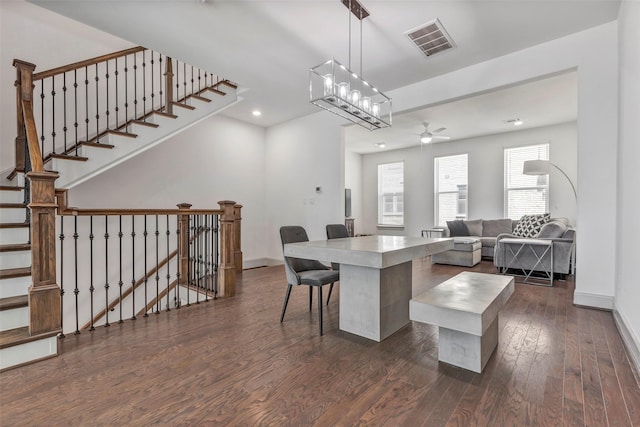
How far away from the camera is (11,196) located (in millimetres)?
3129

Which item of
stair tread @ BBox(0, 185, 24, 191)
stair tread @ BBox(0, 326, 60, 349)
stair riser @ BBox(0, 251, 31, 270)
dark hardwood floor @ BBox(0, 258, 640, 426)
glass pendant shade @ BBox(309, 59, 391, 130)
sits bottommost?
dark hardwood floor @ BBox(0, 258, 640, 426)

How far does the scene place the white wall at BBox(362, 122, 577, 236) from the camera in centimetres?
643

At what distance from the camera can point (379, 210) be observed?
31.0 feet

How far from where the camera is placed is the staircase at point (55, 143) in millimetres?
2219

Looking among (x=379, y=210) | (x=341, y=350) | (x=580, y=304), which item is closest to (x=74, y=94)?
(x=341, y=350)

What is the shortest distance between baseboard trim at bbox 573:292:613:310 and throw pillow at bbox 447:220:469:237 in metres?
3.73

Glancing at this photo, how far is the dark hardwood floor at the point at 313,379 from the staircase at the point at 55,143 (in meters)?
0.38

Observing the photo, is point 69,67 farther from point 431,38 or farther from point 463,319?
point 463,319

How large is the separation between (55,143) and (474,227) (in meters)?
7.95

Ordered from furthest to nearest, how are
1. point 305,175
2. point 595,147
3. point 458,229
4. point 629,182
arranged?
point 458,229 < point 305,175 < point 595,147 < point 629,182

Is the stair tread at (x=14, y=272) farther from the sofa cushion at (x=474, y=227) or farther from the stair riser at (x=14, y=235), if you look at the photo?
the sofa cushion at (x=474, y=227)

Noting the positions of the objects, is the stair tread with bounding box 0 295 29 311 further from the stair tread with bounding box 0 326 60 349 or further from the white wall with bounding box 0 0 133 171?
the white wall with bounding box 0 0 133 171

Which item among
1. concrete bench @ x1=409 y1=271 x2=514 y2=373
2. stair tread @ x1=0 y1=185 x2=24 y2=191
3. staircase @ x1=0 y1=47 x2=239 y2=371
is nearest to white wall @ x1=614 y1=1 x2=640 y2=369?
concrete bench @ x1=409 y1=271 x2=514 y2=373

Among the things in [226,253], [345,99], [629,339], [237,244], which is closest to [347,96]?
[345,99]
